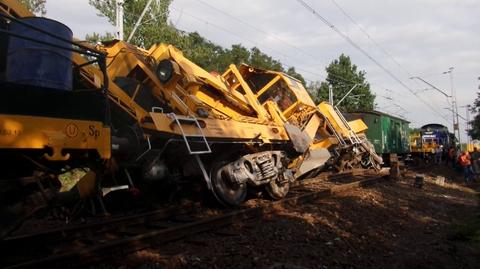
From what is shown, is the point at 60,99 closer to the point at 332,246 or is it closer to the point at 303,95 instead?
the point at 332,246

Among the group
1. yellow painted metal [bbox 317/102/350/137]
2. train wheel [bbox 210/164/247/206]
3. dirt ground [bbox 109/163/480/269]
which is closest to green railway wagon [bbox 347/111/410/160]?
yellow painted metal [bbox 317/102/350/137]

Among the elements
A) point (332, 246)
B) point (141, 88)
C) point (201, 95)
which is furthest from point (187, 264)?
point (201, 95)

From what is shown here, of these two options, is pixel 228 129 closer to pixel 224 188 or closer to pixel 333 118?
pixel 224 188

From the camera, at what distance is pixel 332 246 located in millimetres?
6789

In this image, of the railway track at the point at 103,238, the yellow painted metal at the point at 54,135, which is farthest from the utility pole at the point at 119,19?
the yellow painted metal at the point at 54,135

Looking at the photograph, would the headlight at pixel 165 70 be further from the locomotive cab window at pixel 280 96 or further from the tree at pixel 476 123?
the tree at pixel 476 123

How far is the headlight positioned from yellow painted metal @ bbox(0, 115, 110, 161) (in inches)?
136

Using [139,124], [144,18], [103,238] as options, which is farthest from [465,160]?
[144,18]

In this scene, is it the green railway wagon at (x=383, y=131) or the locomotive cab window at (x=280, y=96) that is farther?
the green railway wagon at (x=383, y=131)

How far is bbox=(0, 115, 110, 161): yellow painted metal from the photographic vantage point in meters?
4.41

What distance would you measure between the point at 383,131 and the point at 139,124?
67.3 ft

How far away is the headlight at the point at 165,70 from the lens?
8.71 m

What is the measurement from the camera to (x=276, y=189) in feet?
35.4

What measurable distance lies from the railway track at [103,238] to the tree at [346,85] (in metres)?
48.8
